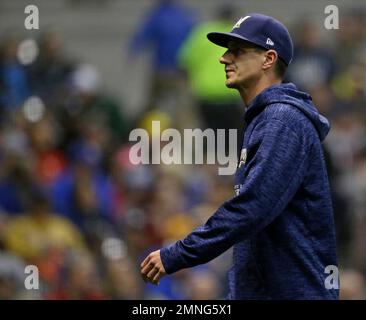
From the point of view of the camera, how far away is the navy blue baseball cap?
253 inches

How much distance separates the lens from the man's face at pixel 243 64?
646cm

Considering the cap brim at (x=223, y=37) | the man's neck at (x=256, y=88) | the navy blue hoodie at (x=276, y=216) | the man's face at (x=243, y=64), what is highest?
the cap brim at (x=223, y=37)

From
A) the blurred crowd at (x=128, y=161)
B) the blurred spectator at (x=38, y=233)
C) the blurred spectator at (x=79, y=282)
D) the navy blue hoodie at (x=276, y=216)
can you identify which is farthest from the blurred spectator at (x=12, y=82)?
the navy blue hoodie at (x=276, y=216)

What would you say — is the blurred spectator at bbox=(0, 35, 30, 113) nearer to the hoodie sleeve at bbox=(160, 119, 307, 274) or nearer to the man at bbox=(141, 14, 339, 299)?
the man at bbox=(141, 14, 339, 299)

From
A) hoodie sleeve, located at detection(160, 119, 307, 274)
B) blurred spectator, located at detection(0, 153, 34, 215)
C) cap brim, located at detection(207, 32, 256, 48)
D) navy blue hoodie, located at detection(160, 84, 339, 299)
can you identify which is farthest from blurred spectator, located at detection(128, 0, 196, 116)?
hoodie sleeve, located at detection(160, 119, 307, 274)

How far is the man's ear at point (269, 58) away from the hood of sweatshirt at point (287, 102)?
0.10m

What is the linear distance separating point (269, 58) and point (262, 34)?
0.37ft

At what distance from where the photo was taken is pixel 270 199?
609cm

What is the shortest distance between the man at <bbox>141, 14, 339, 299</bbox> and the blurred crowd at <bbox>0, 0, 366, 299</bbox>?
355 cm

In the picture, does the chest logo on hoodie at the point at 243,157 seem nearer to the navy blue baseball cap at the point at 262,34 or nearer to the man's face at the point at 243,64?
the man's face at the point at 243,64

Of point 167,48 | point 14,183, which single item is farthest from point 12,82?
point 14,183

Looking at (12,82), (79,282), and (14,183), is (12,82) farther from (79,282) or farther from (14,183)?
(79,282)

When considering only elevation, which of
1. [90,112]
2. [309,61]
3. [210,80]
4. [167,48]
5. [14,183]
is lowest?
[14,183]
